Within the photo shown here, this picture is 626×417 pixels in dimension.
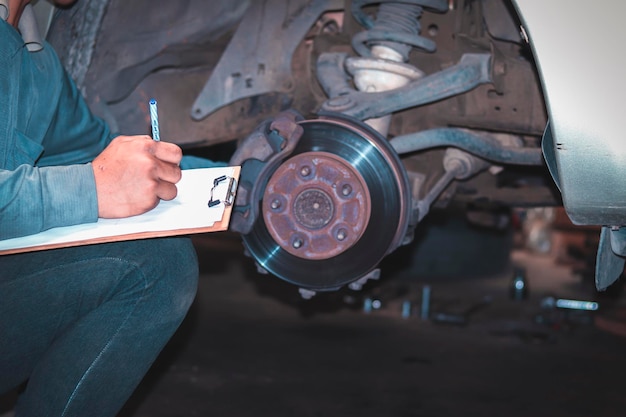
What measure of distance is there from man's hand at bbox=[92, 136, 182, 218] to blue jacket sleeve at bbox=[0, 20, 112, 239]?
2 centimetres

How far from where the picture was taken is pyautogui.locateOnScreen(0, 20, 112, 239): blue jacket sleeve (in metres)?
0.96

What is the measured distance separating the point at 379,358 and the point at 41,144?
1556 millimetres

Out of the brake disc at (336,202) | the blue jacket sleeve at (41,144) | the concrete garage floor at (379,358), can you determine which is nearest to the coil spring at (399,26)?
the brake disc at (336,202)

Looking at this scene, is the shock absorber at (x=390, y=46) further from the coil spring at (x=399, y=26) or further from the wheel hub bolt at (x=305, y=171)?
the wheel hub bolt at (x=305, y=171)

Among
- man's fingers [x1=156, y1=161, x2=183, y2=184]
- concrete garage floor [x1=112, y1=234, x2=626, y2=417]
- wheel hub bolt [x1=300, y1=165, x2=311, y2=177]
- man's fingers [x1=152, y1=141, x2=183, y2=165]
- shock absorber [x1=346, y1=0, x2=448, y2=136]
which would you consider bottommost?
concrete garage floor [x1=112, y1=234, x2=626, y2=417]

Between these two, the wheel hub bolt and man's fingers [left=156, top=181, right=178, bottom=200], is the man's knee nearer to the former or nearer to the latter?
man's fingers [left=156, top=181, right=178, bottom=200]

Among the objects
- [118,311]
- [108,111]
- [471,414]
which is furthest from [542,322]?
[118,311]

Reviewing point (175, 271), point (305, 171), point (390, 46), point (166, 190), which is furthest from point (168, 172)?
point (390, 46)

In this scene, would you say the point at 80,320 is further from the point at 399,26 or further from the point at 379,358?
the point at 379,358

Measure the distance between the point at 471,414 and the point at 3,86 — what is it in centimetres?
140

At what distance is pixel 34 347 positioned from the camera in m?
1.12

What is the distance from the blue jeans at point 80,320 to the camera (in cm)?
109

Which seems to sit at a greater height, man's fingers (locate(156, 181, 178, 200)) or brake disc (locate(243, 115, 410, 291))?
man's fingers (locate(156, 181, 178, 200))

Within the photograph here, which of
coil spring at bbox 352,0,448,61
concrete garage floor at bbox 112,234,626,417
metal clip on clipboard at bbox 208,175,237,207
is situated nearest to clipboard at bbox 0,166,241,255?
metal clip on clipboard at bbox 208,175,237,207
